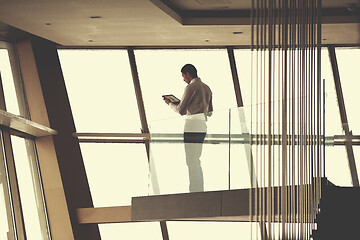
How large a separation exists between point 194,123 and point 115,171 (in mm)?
3041

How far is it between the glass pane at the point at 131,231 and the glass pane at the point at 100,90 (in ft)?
5.68

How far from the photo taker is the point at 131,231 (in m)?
11.8

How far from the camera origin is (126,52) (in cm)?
1166

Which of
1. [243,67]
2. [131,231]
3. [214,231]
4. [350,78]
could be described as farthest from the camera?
[131,231]

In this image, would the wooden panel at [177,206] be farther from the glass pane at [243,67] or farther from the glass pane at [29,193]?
the glass pane at [243,67]

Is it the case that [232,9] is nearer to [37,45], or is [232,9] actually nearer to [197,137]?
[197,137]

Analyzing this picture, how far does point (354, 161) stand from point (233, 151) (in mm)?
1563

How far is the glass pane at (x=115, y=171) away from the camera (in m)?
11.5

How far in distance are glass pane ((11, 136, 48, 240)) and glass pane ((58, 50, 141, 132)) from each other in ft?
4.47

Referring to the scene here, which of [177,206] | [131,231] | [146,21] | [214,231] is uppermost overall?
[146,21]

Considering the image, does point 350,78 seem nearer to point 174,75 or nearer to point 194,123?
point 174,75

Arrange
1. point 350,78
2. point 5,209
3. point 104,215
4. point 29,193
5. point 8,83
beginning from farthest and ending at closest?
point 350,78, point 104,215, point 29,193, point 8,83, point 5,209

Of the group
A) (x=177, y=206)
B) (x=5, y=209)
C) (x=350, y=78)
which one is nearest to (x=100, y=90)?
(x=5, y=209)

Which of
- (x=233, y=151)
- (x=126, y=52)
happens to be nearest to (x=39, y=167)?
(x=126, y=52)
